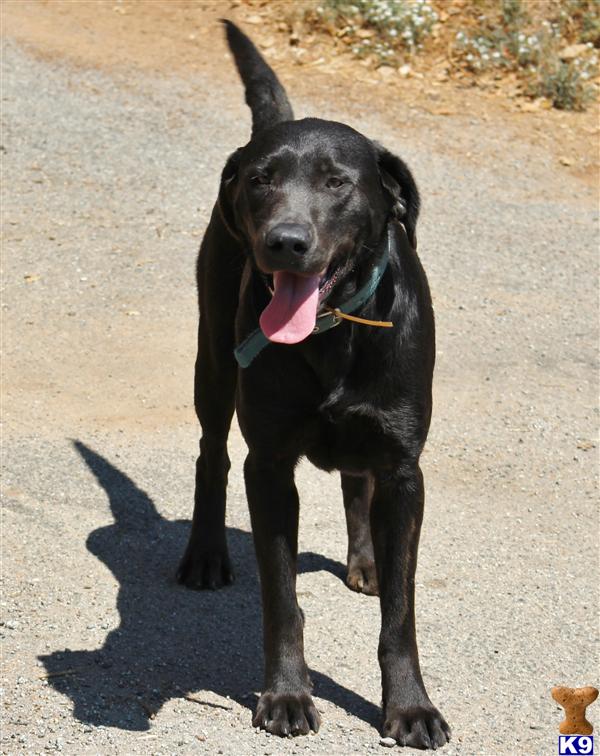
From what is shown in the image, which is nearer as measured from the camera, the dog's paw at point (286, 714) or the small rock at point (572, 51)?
the dog's paw at point (286, 714)

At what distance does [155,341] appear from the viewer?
7.15 m

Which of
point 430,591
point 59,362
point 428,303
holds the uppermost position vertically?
point 428,303

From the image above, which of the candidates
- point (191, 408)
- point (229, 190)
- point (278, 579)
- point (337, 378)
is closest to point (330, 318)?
point (337, 378)

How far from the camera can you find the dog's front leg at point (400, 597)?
3.70 metres

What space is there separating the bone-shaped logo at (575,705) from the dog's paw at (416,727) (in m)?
0.35

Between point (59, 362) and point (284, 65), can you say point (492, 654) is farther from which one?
point (284, 65)

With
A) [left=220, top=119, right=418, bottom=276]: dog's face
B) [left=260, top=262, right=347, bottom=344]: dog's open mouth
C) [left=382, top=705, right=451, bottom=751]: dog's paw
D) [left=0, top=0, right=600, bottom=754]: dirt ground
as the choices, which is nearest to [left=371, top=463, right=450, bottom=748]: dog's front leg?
[left=382, top=705, right=451, bottom=751]: dog's paw

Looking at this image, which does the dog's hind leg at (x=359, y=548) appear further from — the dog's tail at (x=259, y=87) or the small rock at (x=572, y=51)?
the small rock at (x=572, y=51)

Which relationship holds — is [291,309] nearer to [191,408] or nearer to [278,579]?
[278,579]

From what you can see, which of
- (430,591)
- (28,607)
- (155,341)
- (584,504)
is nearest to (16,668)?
(28,607)

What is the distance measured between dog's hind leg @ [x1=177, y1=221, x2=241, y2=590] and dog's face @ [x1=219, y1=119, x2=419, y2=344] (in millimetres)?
902

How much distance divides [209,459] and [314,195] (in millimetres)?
1630

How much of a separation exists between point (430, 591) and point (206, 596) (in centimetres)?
83

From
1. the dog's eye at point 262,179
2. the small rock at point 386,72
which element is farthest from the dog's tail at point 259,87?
the small rock at point 386,72
